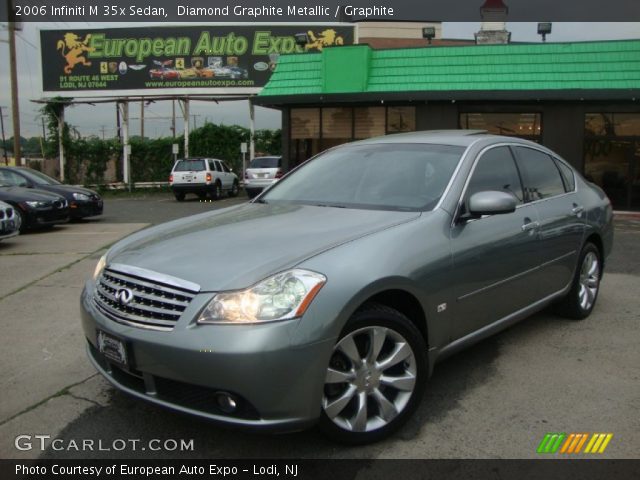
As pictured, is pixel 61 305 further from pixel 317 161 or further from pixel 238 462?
pixel 238 462

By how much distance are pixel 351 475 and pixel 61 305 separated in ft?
13.8

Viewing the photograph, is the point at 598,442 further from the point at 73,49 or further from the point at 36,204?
the point at 73,49

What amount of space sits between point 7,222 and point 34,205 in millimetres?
2414

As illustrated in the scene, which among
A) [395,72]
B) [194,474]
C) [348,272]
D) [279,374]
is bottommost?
[194,474]

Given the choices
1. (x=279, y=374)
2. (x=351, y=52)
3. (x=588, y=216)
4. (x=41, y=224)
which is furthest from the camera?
(x=351, y=52)

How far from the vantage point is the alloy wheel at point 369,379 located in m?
2.86

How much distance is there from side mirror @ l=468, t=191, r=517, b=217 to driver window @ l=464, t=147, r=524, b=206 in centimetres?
14

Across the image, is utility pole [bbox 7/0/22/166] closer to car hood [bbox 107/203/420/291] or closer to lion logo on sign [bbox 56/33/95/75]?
lion logo on sign [bbox 56/33/95/75]

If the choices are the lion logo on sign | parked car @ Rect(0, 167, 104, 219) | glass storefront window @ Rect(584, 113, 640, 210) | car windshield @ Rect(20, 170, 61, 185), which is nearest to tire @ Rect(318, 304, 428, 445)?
parked car @ Rect(0, 167, 104, 219)

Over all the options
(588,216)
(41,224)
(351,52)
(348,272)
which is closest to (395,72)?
(351,52)

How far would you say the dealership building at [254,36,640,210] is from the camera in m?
16.8

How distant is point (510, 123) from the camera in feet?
59.5

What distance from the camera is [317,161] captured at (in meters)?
4.65

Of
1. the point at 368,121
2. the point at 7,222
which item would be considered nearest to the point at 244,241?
the point at 7,222
